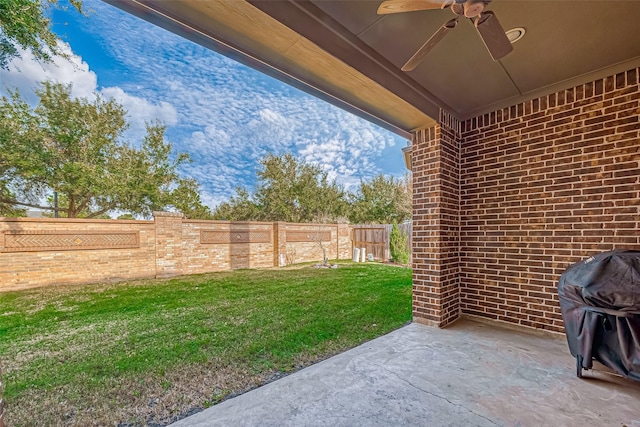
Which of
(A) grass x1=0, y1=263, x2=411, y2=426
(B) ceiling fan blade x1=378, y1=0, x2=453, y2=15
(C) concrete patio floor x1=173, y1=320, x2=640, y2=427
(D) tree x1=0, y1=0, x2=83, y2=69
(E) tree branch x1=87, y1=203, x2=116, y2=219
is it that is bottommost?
(A) grass x1=0, y1=263, x2=411, y2=426

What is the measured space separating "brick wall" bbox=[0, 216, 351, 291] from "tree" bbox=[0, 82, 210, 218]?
2.93m

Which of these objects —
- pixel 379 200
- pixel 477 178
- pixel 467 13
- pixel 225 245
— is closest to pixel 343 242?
pixel 225 245

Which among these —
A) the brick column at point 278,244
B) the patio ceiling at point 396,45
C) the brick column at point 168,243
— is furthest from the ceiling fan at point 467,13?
the brick column at point 278,244

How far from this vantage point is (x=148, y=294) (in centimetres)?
522

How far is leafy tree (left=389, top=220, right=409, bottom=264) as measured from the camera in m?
9.88

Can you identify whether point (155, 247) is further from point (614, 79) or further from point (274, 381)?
point (614, 79)

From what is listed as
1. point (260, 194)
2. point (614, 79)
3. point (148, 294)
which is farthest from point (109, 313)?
point (260, 194)

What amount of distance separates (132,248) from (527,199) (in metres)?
7.99

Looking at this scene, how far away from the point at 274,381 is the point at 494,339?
88.2 inches

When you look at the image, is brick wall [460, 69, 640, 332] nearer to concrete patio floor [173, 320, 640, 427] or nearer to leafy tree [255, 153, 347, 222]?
concrete patio floor [173, 320, 640, 427]

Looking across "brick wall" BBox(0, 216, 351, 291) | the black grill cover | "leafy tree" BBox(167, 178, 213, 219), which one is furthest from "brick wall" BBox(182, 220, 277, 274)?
the black grill cover

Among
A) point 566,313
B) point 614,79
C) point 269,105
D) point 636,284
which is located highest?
point 269,105

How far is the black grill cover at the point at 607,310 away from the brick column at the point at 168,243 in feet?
25.9

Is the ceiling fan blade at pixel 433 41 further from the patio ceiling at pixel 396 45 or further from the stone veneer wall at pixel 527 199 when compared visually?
the stone veneer wall at pixel 527 199
